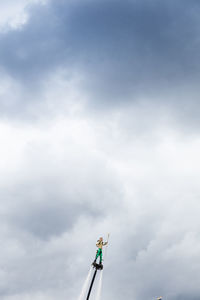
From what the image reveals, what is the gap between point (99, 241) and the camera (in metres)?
98.6

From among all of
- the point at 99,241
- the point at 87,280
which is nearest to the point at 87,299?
the point at 87,280

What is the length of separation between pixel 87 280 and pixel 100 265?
7468 millimetres

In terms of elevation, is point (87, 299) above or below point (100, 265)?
below

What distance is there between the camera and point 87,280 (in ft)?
323

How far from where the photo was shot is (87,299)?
93500 millimetres

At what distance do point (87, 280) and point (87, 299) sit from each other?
5.57 metres

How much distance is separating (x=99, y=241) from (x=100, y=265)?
21.7 feet

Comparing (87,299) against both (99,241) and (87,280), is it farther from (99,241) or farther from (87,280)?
(99,241)

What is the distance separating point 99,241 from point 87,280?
30.8ft

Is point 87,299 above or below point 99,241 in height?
below

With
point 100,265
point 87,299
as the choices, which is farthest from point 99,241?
point 87,299

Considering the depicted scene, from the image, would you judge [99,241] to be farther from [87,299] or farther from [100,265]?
[87,299]

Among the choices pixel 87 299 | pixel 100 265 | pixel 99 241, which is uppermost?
pixel 99 241
